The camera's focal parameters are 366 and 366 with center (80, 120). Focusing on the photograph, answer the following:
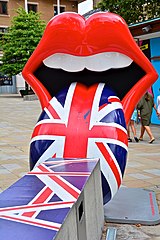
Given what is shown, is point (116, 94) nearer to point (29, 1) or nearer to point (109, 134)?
point (109, 134)

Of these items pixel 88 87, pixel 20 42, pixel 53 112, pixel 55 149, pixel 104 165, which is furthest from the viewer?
pixel 20 42

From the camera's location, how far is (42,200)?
261 centimetres

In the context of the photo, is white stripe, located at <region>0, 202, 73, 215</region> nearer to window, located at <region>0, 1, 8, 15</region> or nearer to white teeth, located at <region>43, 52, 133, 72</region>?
white teeth, located at <region>43, 52, 133, 72</region>

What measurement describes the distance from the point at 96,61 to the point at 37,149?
4.42 feet

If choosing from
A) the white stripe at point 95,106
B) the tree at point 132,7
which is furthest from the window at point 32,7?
the white stripe at point 95,106

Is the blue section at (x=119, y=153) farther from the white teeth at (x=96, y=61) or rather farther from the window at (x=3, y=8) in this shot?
the window at (x=3, y=8)

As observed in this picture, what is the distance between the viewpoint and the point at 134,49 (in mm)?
4609

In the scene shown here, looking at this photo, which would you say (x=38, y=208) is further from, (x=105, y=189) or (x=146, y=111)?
(x=146, y=111)

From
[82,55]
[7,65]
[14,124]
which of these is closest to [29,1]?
[7,65]

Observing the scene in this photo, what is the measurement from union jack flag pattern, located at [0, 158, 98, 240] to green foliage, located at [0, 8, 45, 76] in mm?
29057

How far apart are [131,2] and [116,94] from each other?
16.7 m

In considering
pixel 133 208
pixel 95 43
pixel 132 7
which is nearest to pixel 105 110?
pixel 95 43

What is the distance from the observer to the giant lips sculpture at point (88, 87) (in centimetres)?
416

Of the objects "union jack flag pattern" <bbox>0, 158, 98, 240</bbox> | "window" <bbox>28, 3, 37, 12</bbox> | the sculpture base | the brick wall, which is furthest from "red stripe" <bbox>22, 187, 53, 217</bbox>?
"window" <bbox>28, 3, 37, 12</bbox>
